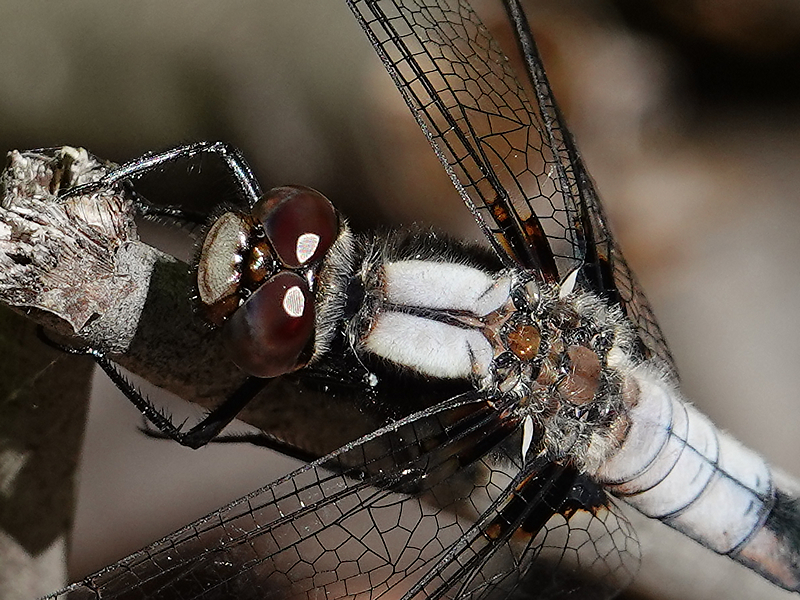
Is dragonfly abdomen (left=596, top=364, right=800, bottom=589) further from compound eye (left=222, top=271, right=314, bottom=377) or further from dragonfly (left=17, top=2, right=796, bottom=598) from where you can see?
compound eye (left=222, top=271, right=314, bottom=377)

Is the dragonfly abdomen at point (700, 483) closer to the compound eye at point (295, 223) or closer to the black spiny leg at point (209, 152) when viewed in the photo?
the compound eye at point (295, 223)

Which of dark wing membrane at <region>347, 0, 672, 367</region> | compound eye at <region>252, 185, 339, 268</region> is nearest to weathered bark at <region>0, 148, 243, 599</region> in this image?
compound eye at <region>252, 185, 339, 268</region>

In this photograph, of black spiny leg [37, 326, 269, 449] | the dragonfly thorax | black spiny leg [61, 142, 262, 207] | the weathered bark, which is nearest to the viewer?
the weathered bark

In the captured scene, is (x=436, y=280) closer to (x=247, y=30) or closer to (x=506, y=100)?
(x=506, y=100)

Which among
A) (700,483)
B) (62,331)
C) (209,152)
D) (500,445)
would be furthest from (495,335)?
(62,331)

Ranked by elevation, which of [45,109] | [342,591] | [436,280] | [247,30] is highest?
[247,30]

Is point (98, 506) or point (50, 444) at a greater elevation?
point (50, 444)

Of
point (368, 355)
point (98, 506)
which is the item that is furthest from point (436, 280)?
point (98, 506)

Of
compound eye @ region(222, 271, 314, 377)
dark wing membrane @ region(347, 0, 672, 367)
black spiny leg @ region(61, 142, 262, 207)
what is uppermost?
dark wing membrane @ region(347, 0, 672, 367)
